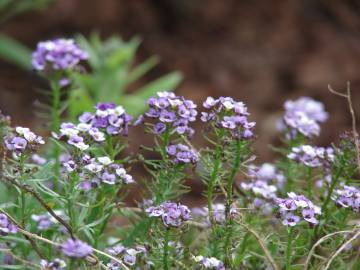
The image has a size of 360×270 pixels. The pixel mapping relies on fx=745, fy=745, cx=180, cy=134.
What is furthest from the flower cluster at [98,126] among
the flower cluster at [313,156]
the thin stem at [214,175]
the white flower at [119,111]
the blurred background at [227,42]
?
the blurred background at [227,42]

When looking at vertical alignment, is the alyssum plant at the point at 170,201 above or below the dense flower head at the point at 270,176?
below

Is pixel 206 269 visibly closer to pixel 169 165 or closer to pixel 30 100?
pixel 169 165

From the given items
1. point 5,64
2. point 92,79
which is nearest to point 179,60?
point 5,64

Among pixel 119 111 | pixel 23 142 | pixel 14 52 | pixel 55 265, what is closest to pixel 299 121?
pixel 119 111

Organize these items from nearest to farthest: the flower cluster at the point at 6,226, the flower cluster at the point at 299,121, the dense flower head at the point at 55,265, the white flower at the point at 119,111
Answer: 1. the dense flower head at the point at 55,265
2. the flower cluster at the point at 6,226
3. the white flower at the point at 119,111
4. the flower cluster at the point at 299,121

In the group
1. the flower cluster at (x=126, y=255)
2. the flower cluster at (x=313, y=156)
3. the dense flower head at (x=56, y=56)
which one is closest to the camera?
the flower cluster at (x=126, y=255)

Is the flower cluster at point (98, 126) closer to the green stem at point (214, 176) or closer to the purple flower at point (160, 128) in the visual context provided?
the purple flower at point (160, 128)

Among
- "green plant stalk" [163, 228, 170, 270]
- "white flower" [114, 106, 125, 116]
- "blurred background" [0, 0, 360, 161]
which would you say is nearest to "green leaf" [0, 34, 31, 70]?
"blurred background" [0, 0, 360, 161]

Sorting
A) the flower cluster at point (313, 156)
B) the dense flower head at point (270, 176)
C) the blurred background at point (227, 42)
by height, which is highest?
the blurred background at point (227, 42)
